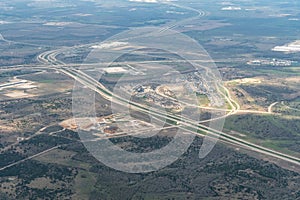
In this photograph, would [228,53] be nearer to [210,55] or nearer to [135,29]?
[210,55]

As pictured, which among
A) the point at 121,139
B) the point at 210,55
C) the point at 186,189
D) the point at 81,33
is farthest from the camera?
the point at 81,33

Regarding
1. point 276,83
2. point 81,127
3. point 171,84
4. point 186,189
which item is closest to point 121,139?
point 81,127

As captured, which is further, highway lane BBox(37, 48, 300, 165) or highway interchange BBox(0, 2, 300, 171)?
highway interchange BBox(0, 2, 300, 171)

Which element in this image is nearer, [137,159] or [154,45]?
[137,159]

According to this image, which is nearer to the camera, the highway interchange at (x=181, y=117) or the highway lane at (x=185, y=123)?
the highway lane at (x=185, y=123)

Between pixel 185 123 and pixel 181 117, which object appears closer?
pixel 185 123

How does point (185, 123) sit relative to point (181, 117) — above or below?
below

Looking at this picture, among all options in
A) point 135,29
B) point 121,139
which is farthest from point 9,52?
point 121,139

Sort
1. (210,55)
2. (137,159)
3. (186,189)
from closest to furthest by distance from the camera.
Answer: (186,189) < (137,159) < (210,55)

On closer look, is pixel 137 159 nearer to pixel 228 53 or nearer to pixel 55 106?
pixel 55 106
